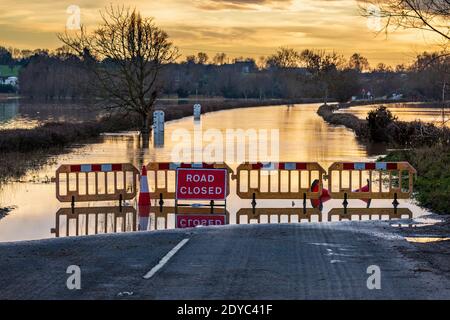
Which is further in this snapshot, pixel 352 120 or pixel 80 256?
pixel 352 120

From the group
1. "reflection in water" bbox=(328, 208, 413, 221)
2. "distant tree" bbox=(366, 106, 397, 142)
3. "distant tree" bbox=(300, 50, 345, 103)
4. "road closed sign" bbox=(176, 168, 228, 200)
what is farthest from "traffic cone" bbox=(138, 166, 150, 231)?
"distant tree" bbox=(300, 50, 345, 103)

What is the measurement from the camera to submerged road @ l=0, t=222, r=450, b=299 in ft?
30.3

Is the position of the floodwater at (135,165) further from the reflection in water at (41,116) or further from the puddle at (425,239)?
the reflection in water at (41,116)

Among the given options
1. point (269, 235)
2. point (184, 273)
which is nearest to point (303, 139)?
point (269, 235)

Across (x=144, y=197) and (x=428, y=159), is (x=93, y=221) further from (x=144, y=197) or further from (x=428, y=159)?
(x=428, y=159)

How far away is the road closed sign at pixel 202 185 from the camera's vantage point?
62.1 ft

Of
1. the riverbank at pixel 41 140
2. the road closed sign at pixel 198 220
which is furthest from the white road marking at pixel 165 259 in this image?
the riverbank at pixel 41 140

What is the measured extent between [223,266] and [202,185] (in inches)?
317

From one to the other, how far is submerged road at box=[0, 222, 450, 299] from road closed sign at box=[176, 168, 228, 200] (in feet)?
12.4

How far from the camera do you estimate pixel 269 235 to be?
14.3 m

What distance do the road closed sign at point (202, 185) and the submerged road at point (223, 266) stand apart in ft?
12.4
